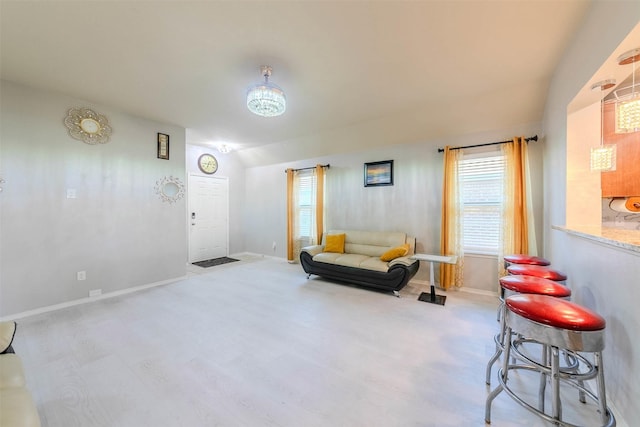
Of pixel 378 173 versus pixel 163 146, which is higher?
pixel 163 146

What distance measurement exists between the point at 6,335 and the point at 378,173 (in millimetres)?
4477

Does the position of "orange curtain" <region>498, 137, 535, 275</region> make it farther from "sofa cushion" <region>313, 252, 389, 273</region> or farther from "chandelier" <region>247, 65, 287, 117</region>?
"chandelier" <region>247, 65, 287, 117</region>

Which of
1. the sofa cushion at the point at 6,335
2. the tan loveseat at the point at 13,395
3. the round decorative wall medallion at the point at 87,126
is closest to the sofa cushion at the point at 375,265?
the tan loveseat at the point at 13,395

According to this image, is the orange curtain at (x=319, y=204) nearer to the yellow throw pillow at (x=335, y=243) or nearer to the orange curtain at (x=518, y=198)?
the yellow throw pillow at (x=335, y=243)

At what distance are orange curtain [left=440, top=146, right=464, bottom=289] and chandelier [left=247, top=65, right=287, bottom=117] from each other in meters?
2.67

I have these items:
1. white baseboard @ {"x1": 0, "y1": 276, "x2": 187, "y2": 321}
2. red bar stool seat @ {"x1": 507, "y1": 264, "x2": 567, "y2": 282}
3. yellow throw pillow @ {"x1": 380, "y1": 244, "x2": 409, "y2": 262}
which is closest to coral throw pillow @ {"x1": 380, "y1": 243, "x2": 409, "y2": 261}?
yellow throw pillow @ {"x1": 380, "y1": 244, "x2": 409, "y2": 262}

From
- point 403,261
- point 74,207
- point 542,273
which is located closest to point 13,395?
point 74,207

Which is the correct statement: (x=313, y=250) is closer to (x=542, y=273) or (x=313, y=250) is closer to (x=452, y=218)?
(x=452, y=218)

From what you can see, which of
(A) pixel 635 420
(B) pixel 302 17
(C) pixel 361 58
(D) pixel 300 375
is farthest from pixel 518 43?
(D) pixel 300 375

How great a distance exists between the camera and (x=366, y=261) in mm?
3797

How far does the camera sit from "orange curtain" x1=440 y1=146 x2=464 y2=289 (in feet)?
12.0

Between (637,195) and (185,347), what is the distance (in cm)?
520

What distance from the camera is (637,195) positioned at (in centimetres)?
280

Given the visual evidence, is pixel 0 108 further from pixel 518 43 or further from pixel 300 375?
pixel 518 43
